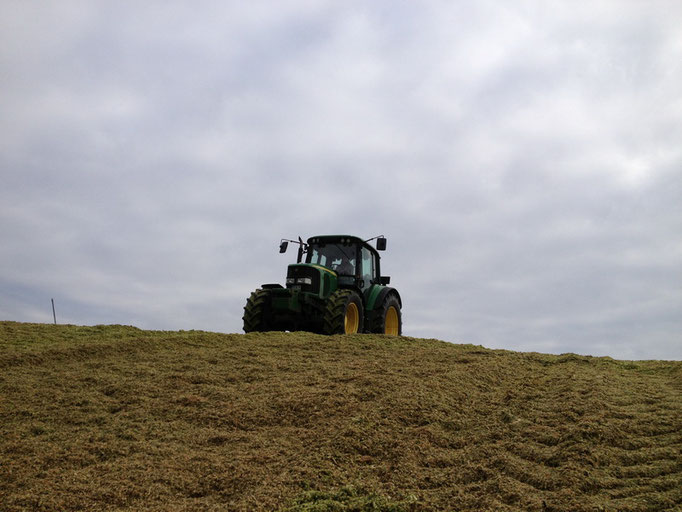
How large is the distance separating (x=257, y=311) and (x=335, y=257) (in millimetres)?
2180

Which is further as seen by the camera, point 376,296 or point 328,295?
point 376,296

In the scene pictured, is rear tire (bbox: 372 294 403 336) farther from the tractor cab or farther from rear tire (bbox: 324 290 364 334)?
rear tire (bbox: 324 290 364 334)

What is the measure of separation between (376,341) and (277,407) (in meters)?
3.96

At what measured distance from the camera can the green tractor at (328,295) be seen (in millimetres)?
10734

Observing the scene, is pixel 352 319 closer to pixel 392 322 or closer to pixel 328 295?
pixel 328 295

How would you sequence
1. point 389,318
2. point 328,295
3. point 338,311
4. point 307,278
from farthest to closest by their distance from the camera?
1. point 389,318
2. point 328,295
3. point 307,278
4. point 338,311

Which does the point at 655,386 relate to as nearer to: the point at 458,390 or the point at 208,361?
the point at 458,390

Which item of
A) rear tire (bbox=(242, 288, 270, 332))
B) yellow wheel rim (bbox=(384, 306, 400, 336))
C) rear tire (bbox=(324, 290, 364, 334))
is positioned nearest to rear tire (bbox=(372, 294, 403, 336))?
yellow wheel rim (bbox=(384, 306, 400, 336))

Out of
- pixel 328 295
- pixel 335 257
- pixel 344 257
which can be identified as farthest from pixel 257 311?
pixel 344 257

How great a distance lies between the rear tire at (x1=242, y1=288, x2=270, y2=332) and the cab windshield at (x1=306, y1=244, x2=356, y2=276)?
1575mm

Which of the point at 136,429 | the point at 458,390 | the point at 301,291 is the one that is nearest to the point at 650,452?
the point at 458,390

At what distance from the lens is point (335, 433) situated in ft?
16.8

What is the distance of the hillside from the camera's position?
4113mm

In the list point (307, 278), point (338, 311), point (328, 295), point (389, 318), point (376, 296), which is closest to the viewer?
point (338, 311)
